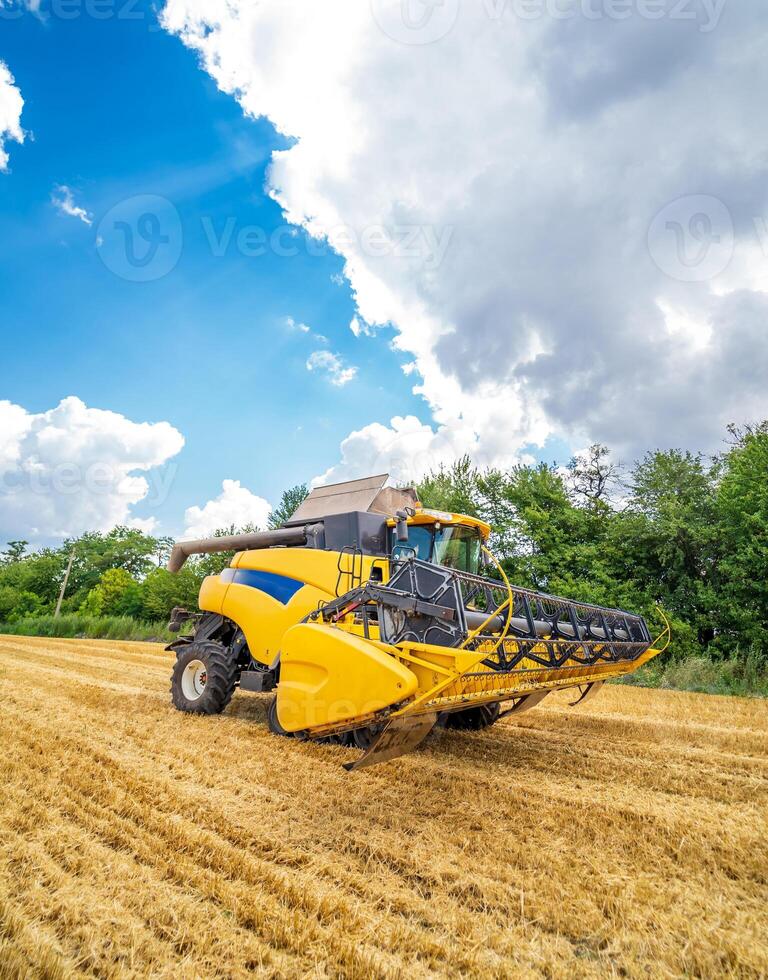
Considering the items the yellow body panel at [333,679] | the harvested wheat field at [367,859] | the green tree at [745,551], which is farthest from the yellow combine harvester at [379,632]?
the green tree at [745,551]

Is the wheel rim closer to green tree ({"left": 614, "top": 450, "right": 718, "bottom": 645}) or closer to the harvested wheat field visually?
the harvested wheat field

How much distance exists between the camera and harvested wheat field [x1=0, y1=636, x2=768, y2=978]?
6.31 ft

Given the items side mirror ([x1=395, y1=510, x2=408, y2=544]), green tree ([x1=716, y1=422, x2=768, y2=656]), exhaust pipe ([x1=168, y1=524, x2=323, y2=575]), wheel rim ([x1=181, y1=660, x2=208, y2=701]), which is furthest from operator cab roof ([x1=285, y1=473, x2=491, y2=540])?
green tree ([x1=716, y1=422, x2=768, y2=656])

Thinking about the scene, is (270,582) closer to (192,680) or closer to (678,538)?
(192,680)

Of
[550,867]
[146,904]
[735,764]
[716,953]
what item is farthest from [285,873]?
[735,764]

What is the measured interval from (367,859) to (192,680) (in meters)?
4.41

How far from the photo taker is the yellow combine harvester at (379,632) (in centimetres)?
350

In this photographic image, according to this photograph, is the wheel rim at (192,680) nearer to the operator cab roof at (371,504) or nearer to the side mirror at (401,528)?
the operator cab roof at (371,504)

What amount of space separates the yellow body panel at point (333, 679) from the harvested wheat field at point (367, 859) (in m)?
0.48

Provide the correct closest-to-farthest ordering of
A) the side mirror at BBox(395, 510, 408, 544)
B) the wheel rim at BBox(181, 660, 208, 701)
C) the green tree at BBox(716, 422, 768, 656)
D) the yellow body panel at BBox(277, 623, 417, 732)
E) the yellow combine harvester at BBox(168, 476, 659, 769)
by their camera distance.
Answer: the yellow body panel at BBox(277, 623, 417, 732) → the yellow combine harvester at BBox(168, 476, 659, 769) → the side mirror at BBox(395, 510, 408, 544) → the wheel rim at BBox(181, 660, 208, 701) → the green tree at BBox(716, 422, 768, 656)

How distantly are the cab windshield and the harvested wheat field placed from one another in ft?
5.88

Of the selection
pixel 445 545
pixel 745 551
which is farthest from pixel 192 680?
pixel 745 551

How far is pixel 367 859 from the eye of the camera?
2.68 m

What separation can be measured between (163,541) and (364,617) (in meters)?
56.2
